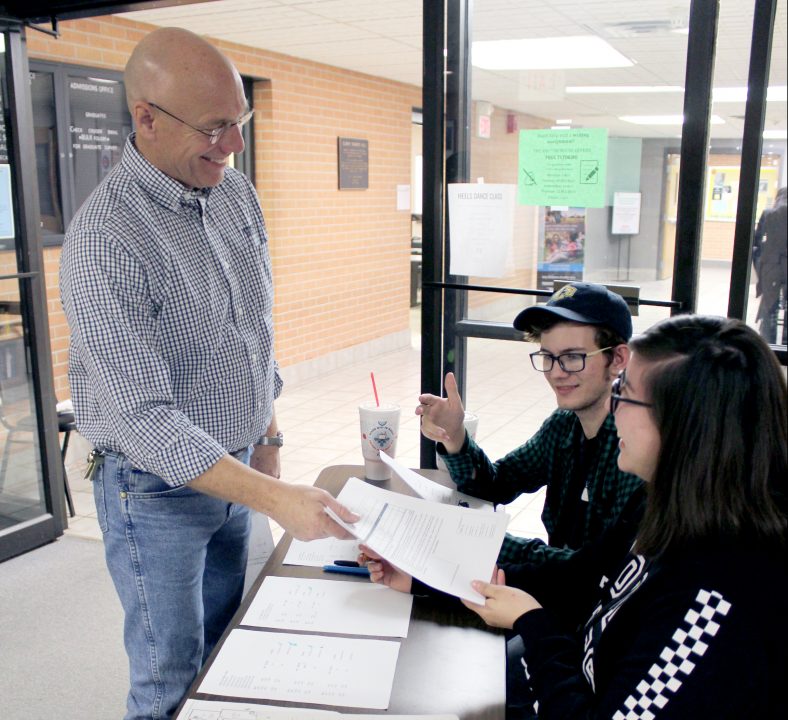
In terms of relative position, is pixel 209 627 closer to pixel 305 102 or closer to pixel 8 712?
pixel 8 712

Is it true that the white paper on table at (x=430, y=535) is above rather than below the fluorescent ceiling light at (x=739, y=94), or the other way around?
below

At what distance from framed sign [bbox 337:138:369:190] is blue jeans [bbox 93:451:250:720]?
5120 millimetres

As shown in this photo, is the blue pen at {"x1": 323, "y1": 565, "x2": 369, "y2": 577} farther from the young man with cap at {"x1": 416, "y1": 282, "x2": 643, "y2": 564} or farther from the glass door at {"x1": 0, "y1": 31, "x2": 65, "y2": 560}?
the glass door at {"x1": 0, "y1": 31, "x2": 65, "y2": 560}

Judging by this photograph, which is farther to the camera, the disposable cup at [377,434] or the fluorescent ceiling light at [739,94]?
the fluorescent ceiling light at [739,94]

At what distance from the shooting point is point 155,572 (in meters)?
1.48

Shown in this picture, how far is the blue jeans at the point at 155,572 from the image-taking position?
1.48 metres

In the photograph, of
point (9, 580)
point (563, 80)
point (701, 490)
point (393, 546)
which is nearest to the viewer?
point (701, 490)

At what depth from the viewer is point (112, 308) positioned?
1.37 m

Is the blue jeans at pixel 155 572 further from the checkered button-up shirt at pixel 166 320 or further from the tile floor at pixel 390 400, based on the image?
the tile floor at pixel 390 400

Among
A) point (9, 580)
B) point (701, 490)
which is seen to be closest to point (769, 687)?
point (701, 490)

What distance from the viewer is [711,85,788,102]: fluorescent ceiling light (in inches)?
78.0

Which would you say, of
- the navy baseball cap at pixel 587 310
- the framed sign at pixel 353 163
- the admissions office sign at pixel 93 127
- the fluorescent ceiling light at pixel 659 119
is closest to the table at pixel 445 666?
the navy baseball cap at pixel 587 310

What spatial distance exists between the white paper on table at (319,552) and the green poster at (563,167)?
135 centimetres

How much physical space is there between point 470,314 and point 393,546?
1.39 m
